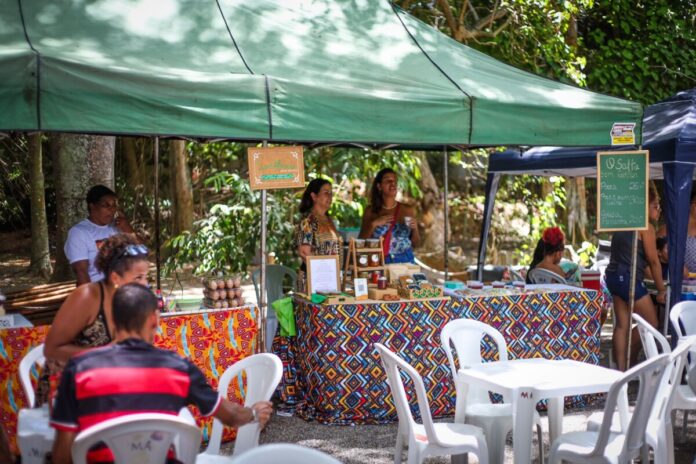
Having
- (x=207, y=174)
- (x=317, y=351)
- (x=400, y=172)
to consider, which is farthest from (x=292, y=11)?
(x=207, y=174)

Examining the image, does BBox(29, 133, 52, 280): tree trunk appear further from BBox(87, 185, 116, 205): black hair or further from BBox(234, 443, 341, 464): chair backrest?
BBox(234, 443, 341, 464): chair backrest

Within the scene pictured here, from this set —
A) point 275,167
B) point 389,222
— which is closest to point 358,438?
point 275,167

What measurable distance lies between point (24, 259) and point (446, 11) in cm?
1002

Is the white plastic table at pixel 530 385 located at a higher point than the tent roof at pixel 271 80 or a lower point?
→ lower

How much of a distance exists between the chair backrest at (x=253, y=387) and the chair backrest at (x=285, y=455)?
1192mm

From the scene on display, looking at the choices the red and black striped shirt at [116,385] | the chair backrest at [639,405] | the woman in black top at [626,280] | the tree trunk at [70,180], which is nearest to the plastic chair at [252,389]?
the red and black striped shirt at [116,385]

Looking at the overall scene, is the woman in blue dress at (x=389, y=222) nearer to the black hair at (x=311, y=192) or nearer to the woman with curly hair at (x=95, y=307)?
the black hair at (x=311, y=192)

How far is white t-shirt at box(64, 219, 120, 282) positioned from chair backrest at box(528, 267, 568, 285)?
3.55 m

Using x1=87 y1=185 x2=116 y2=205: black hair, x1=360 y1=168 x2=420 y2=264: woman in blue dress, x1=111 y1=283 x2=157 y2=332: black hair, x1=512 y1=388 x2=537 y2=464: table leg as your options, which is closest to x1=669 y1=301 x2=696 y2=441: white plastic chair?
x1=512 y1=388 x2=537 y2=464: table leg

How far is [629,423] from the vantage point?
392 cm

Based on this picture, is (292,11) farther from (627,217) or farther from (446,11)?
(446,11)

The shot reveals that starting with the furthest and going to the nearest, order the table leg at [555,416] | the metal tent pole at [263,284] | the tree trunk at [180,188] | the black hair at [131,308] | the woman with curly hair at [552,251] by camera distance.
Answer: the tree trunk at [180,188]
the woman with curly hair at [552,251]
the metal tent pole at [263,284]
the table leg at [555,416]
the black hair at [131,308]

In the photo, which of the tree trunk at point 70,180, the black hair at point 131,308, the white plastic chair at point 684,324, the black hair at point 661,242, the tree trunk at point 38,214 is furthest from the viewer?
the tree trunk at point 38,214

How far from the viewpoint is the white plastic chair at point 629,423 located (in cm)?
381
